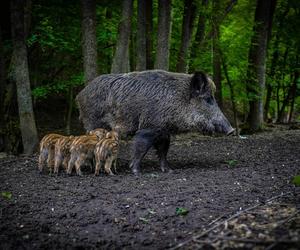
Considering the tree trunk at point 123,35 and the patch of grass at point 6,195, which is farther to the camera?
the tree trunk at point 123,35

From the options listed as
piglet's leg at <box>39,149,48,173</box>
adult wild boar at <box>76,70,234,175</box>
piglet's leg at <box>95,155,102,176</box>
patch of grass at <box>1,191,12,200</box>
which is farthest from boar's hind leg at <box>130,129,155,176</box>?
patch of grass at <box>1,191,12,200</box>

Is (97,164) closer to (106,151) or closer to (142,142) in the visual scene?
(106,151)

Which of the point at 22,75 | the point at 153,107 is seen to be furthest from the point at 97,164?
the point at 22,75

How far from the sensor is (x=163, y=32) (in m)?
10.4

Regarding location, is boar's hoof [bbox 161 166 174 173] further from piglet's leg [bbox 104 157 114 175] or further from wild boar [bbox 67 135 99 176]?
wild boar [bbox 67 135 99 176]

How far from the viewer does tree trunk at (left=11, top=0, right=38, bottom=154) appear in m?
9.23

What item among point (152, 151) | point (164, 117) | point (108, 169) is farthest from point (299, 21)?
point (108, 169)

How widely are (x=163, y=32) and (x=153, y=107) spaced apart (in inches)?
129

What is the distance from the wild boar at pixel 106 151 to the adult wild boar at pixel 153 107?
44cm

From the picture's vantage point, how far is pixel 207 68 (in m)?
13.8

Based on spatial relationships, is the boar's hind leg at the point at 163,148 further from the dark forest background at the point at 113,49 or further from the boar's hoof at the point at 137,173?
the dark forest background at the point at 113,49

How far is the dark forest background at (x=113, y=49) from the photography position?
31.9 feet

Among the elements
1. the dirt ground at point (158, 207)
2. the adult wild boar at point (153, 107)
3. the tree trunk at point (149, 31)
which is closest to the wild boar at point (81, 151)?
the dirt ground at point (158, 207)

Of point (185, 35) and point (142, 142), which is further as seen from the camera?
point (185, 35)
